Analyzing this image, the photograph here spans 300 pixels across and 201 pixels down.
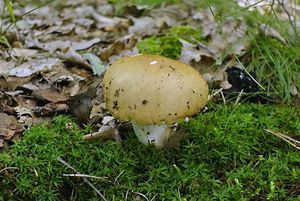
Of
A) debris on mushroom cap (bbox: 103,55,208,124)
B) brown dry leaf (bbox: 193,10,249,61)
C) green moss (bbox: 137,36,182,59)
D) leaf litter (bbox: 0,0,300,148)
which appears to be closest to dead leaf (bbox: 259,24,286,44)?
leaf litter (bbox: 0,0,300,148)

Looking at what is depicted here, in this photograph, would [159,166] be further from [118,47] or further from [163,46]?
[118,47]

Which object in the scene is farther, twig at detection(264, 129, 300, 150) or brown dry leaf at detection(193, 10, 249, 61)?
brown dry leaf at detection(193, 10, 249, 61)

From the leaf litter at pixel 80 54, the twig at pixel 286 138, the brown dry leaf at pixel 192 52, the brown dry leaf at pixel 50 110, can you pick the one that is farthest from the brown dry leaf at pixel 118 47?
the twig at pixel 286 138

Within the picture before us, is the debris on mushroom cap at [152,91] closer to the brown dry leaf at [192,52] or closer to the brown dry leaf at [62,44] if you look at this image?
the brown dry leaf at [192,52]

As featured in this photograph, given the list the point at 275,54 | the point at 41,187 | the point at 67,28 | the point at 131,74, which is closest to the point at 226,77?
the point at 275,54

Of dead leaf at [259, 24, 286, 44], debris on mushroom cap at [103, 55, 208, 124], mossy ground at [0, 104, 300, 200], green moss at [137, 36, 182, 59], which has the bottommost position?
green moss at [137, 36, 182, 59]

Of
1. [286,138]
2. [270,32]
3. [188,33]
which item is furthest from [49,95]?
[270,32]

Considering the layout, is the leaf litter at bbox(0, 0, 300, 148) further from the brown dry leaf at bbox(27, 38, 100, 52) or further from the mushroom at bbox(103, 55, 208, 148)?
the mushroom at bbox(103, 55, 208, 148)

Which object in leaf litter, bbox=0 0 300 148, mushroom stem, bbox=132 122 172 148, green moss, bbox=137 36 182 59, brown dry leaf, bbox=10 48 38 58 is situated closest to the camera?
mushroom stem, bbox=132 122 172 148
